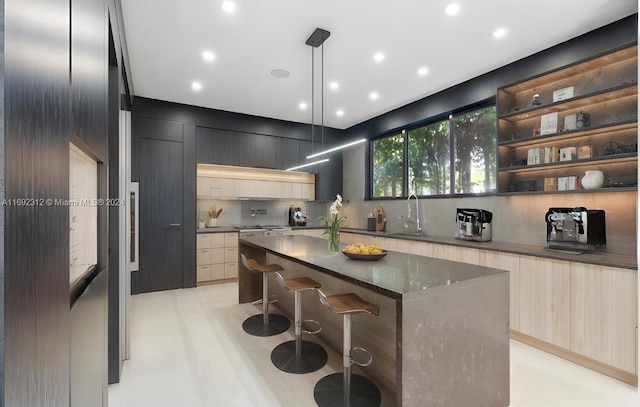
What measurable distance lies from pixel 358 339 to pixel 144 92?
4.34 meters

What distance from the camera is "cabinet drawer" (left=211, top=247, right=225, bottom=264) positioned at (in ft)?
16.1

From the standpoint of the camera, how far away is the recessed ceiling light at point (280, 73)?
3629 millimetres

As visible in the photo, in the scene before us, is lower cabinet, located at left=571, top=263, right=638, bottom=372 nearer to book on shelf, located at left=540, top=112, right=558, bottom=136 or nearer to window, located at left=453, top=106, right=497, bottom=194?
book on shelf, located at left=540, top=112, right=558, bottom=136

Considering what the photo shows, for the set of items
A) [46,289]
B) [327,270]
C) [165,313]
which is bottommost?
[165,313]

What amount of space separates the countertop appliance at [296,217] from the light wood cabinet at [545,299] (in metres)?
3.85

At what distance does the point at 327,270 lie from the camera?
206 centimetres

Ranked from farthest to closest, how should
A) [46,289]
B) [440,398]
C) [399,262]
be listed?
[399,262] → [440,398] → [46,289]

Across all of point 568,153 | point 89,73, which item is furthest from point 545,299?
point 89,73

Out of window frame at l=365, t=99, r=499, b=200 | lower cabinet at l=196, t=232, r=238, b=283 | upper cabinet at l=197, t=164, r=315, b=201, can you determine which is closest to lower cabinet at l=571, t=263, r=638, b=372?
window frame at l=365, t=99, r=499, b=200

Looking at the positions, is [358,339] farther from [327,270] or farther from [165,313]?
[165,313]

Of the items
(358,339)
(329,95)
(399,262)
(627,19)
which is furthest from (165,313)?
(627,19)

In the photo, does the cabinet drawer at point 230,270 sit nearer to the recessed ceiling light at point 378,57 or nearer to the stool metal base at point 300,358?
the stool metal base at point 300,358

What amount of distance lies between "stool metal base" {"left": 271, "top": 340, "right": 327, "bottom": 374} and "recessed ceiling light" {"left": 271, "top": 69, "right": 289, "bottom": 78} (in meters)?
3.01

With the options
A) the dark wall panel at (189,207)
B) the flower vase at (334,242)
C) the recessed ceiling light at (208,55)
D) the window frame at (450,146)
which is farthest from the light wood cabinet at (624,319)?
the dark wall panel at (189,207)
